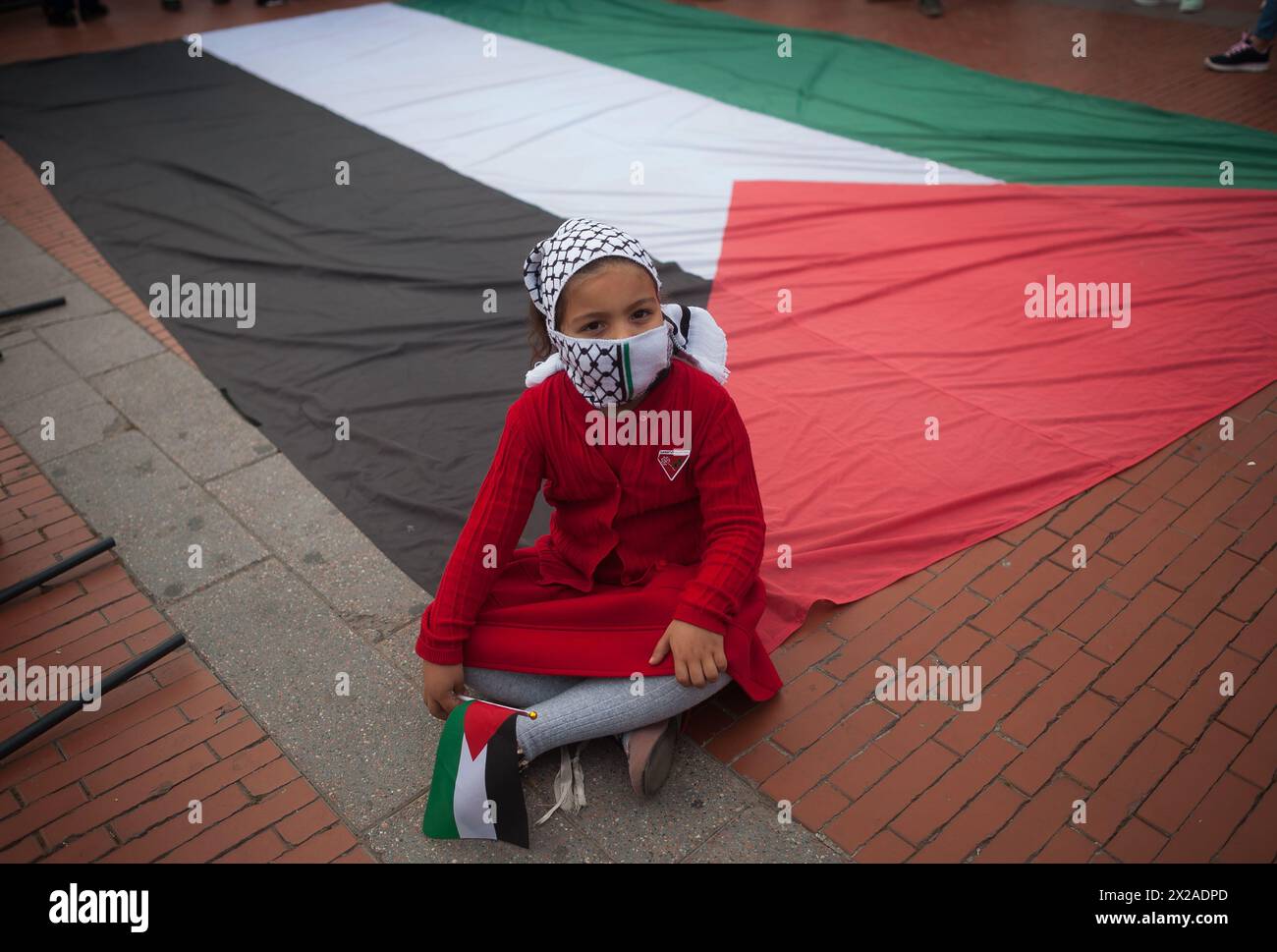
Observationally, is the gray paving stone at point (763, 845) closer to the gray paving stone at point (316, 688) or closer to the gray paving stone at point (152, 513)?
the gray paving stone at point (316, 688)

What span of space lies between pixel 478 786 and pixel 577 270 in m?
1.21

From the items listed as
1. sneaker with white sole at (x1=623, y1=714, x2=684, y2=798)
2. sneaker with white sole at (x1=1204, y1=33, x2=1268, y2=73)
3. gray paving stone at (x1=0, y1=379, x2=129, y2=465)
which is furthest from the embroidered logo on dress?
A: sneaker with white sole at (x1=1204, y1=33, x2=1268, y2=73)

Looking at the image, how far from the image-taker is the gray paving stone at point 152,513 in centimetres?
317

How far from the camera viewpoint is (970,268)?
4.64 metres

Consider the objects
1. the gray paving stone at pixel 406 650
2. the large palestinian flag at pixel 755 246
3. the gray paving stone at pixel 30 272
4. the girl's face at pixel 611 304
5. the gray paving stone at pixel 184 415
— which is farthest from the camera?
the gray paving stone at pixel 30 272

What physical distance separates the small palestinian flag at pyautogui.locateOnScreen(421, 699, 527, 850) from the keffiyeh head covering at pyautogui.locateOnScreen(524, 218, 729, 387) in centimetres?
87

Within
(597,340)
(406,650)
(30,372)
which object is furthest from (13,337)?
(597,340)

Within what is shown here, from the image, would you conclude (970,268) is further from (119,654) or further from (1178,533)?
(119,654)

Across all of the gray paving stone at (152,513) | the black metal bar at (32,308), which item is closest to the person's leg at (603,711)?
the gray paving stone at (152,513)

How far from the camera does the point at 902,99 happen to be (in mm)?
6723

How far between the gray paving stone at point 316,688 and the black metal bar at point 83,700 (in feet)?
0.36

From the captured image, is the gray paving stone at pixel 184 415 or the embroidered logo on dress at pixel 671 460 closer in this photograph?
the embroidered logo on dress at pixel 671 460

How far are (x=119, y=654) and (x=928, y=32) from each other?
7997mm

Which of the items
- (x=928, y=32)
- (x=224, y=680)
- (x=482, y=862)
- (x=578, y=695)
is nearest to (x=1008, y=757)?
(x=578, y=695)
